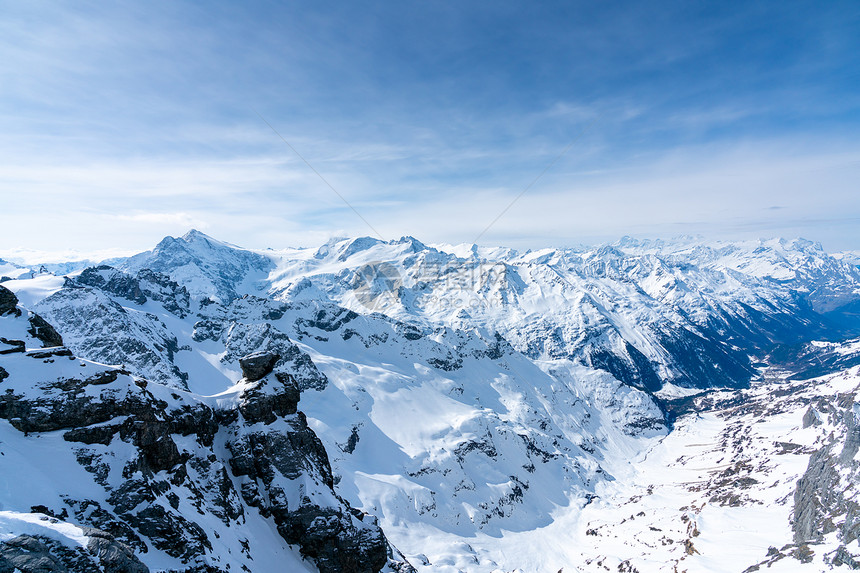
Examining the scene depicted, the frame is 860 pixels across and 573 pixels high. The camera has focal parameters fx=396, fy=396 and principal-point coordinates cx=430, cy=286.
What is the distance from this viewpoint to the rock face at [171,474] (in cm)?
3062

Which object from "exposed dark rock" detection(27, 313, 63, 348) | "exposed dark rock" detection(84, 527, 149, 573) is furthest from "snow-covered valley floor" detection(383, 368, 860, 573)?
"exposed dark rock" detection(84, 527, 149, 573)

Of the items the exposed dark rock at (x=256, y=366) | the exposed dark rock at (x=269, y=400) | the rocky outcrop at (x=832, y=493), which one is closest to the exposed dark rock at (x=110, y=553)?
the exposed dark rock at (x=269, y=400)

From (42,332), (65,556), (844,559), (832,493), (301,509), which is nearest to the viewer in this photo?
(65,556)

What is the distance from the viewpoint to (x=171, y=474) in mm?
39625

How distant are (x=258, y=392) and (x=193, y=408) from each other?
7.84 meters

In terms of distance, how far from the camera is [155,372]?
18538 cm

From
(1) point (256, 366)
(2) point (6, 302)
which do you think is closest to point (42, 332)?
(2) point (6, 302)

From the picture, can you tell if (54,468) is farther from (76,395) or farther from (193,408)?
(193,408)

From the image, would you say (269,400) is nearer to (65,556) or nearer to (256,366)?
(256,366)

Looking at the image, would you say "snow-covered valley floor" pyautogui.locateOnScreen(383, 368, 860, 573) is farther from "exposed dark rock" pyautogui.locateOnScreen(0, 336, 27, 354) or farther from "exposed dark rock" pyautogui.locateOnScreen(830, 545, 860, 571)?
"exposed dark rock" pyautogui.locateOnScreen(0, 336, 27, 354)

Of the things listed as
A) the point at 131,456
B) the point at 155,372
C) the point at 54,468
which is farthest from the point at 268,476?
the point at 155,372

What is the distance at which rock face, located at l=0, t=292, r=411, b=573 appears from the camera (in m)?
30.6

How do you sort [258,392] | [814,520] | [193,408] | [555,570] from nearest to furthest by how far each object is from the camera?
[193,408] < [258,392] < [814,520] < [555,570]

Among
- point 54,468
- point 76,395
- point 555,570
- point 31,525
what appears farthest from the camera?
point 555,570
